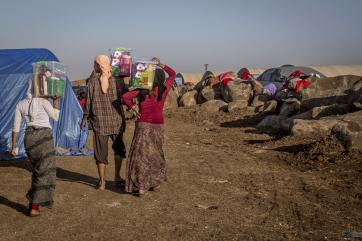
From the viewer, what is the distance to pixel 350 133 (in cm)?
812

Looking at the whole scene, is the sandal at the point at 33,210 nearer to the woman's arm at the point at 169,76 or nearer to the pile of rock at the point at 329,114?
the woman's arm at the point at 169,76

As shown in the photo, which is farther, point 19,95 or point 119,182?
point 19,95

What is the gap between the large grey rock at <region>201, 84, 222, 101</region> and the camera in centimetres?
1823

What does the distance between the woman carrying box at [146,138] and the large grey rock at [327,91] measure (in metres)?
7.59

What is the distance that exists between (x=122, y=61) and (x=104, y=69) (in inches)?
10.4

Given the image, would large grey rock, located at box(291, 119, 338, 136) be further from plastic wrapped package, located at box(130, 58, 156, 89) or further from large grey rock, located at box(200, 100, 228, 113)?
large grey rock, located at box(200, 100, 228, 113)

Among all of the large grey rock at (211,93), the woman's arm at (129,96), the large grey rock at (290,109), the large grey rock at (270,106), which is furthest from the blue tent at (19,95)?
the large grey rock at (211,93)

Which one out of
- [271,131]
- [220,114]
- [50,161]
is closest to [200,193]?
[50,161]

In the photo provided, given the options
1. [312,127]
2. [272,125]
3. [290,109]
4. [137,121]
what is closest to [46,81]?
[137,121]

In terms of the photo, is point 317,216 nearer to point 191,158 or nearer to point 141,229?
point 141,229

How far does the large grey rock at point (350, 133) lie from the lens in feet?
26.2

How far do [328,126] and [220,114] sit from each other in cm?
652

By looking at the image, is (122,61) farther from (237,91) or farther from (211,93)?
(211,93)

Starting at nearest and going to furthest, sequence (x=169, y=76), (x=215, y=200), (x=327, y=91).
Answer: (x=215, y=200), (x=169, y=76), (x=327, y=91)
